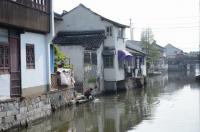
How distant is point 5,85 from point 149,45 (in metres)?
59.2

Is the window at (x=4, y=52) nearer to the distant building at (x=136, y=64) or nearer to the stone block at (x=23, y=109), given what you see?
the stone block at (x=23, y=109)

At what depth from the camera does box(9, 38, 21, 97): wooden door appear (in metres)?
19.6

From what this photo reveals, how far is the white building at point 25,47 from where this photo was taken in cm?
1870

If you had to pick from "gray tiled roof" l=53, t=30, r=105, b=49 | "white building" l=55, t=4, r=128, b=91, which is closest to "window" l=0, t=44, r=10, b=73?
"gray tiled roof" l=53, t=30, r=105, b=49

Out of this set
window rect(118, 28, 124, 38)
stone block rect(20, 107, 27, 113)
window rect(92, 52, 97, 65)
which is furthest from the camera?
window rect(118, 28, 124, 38)

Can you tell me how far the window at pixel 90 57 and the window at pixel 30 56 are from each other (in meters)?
12.9

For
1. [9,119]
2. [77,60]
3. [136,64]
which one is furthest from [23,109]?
[136,64]

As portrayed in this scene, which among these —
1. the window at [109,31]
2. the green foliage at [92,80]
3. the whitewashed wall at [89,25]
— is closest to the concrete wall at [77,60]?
the green foliage at [92,80]

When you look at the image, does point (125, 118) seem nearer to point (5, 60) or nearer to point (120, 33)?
point (5, 60)

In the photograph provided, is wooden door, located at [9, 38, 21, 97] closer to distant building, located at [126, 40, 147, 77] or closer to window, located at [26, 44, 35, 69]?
window, located at [26, 44, 35, 69]

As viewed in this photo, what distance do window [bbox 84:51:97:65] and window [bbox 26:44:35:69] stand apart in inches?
509

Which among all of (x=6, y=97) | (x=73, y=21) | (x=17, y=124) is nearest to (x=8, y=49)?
(x=6, y=97)

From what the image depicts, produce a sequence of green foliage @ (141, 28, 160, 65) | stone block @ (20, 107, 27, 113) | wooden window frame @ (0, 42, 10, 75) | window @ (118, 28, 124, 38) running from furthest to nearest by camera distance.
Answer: green foliage @ (141, 28, 160, 65)
window @ (118, 28, 124, 38)
stone block @ (20, 107, 27, 113)
wooden window frame @ (0, 42, 10, 75)

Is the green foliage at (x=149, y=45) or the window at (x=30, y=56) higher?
the green foliage at (x=149, y=45)
